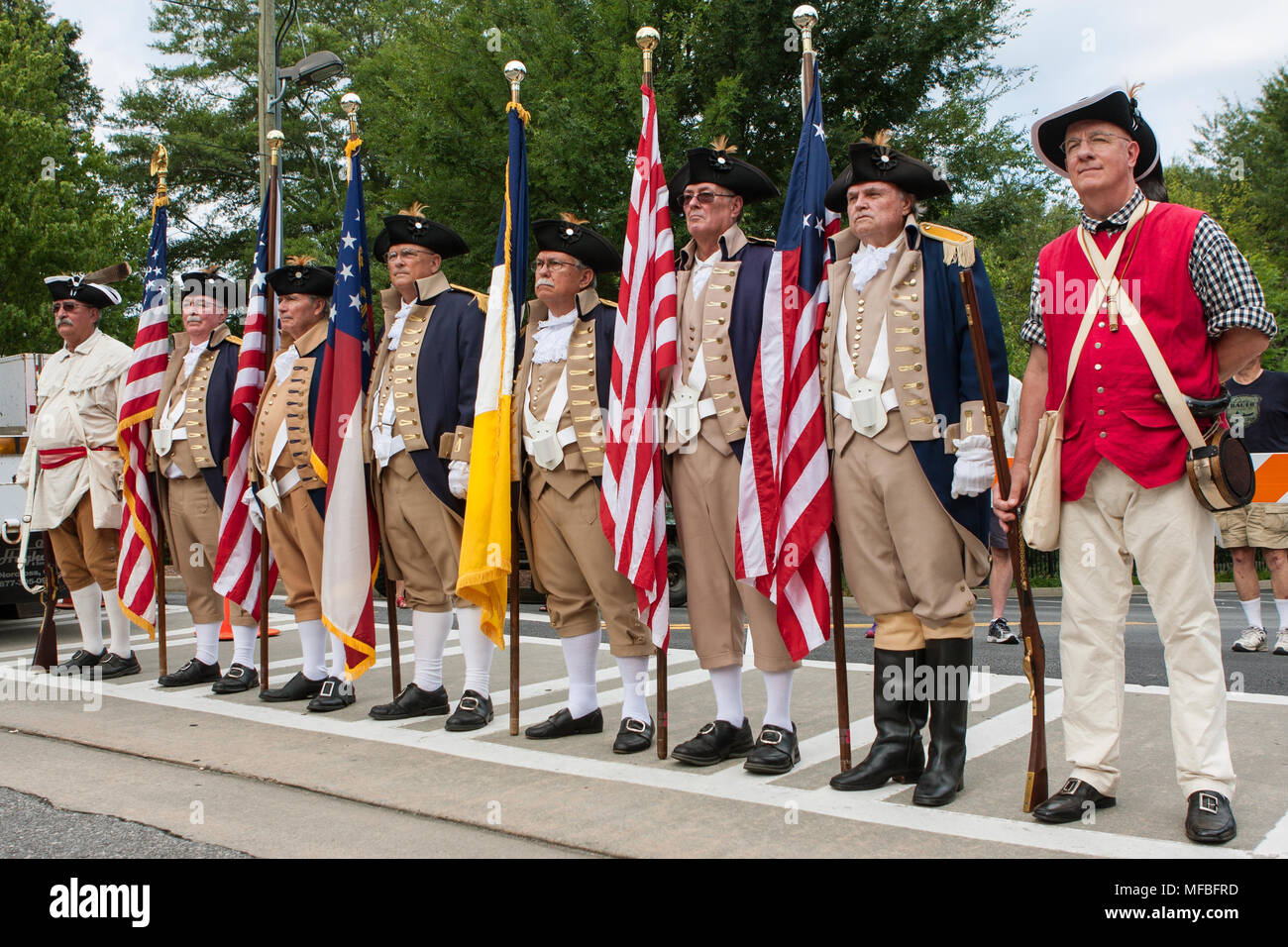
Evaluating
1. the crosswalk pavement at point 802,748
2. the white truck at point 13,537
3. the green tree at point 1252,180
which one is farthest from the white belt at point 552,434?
the green tree at point 1252,180

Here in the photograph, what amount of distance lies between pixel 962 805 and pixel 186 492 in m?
5.22

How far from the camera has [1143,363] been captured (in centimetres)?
389

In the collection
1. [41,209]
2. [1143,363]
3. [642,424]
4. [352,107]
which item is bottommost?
[642,424]

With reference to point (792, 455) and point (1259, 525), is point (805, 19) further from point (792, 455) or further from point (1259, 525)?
point (1259, 525)

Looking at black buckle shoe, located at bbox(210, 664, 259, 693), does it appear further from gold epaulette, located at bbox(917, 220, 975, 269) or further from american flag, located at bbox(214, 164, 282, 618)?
gold epaulette, located at bbox(917, 220, 975, 269)

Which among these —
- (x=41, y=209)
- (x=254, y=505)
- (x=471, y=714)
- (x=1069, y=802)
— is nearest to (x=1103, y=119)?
(x=1069, y=802)

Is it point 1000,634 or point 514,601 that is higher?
point 514,601

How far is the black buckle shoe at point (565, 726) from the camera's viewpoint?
563cm

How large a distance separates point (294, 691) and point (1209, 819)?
495 cm

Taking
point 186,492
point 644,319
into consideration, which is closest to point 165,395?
point 186,492

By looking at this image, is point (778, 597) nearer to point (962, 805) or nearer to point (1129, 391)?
point (962, 805)

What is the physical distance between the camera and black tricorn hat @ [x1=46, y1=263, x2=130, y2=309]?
791 centimetres

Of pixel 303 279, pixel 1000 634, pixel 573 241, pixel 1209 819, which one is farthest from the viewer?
pixel 1000 634

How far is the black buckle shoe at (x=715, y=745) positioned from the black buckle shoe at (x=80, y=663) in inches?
193
